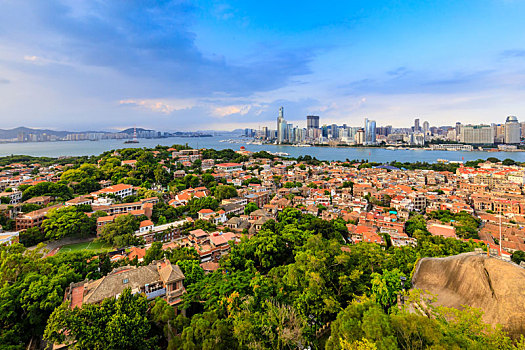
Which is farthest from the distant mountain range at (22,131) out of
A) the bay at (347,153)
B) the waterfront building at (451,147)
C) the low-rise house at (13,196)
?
the waterfront building at (451,147)

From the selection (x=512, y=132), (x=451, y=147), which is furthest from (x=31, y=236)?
(x=512, y=132)

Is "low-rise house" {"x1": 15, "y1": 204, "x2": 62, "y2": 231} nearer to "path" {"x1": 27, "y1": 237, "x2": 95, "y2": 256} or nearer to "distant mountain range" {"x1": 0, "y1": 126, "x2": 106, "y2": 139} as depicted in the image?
"path" {"x1": 27, "y1": 237, "x2": 95, "y2": 256}

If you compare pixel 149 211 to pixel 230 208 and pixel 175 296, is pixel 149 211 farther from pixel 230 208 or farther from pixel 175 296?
pixel 175 296

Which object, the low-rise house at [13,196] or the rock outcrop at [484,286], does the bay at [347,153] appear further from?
the rock outcrop at [484,286]

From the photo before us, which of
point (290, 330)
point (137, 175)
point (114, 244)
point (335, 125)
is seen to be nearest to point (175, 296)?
point (290, 330)

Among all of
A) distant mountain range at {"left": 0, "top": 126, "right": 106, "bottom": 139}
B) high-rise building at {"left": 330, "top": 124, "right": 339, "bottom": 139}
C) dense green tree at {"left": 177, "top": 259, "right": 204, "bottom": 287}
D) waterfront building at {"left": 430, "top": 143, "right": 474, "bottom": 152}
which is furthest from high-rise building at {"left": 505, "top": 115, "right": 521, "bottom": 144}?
distant mountain range at {"left": 0, "top": 126, "right": 106, "bottom": 139}

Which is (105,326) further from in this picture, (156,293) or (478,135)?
(478,135)
